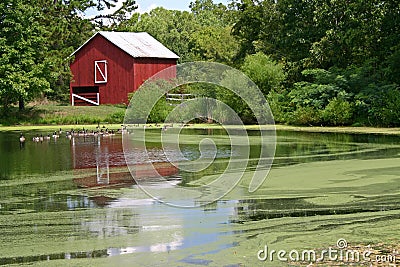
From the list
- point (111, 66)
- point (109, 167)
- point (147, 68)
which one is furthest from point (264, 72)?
point (109, 167)

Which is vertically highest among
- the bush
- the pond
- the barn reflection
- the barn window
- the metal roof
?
the metal roof

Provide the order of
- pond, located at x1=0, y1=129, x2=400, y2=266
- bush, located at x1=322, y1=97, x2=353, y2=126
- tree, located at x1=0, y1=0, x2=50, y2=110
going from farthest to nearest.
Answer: tree, located at x1=0, y1=0, x2=50, y2=110 → bush, located at x1=322, y1=97, x2=353, y2=126 → pond, located at x1=0, y1=129, x2=400, y2=266

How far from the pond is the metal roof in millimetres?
30769

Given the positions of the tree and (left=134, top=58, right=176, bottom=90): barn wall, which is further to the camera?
(left=134, top=58, right=176, bottom=90): barn wall

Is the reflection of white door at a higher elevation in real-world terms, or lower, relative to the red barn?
lower

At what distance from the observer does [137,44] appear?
2032 inches

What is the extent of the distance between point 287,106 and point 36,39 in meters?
16.4

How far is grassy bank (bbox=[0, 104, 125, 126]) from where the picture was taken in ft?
136

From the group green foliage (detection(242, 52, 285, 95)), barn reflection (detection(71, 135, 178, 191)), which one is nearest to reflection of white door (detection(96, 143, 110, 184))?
barn reflection (detection(71, 135, 178, 191))

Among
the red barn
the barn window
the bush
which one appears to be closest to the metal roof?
the red barn

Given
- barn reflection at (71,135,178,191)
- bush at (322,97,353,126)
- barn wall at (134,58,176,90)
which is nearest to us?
barn reflection at (71,135,178,191)

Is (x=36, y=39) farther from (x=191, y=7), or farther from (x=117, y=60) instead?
(x=191, y=7)

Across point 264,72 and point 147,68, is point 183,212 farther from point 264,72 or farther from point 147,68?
point 147,68

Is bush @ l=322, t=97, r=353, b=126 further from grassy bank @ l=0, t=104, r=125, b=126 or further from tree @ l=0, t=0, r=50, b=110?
tree @ l=0, t=0, r=50, b=110
